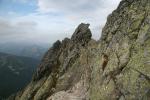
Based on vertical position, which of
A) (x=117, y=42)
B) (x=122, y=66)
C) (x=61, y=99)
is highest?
(x=117, y=42)

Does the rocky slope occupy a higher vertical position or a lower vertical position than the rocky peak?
lower

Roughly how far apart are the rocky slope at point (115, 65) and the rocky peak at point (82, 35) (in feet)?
8.46

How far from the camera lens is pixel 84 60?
6938 cm

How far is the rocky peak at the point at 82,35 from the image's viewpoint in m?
81.0

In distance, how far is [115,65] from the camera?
44.5 metres

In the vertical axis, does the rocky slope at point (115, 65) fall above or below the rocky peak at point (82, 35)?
below

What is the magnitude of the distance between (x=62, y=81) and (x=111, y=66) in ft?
86.3

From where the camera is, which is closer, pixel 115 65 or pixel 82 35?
pixel 115 65

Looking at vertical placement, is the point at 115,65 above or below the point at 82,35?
below

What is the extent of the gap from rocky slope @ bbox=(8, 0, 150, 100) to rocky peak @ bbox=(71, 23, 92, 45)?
→ 102 inches

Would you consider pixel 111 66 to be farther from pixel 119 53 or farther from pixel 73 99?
pixel 73 99

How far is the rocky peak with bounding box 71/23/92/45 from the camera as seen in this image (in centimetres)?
8097

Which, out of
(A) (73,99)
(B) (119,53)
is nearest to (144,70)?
(B) (119,53)

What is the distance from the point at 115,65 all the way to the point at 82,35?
39.6 m
